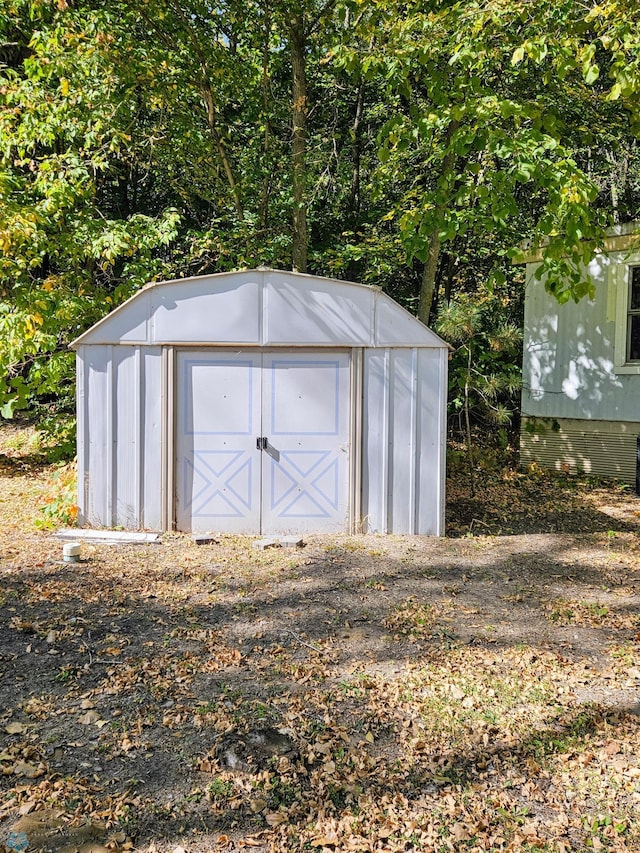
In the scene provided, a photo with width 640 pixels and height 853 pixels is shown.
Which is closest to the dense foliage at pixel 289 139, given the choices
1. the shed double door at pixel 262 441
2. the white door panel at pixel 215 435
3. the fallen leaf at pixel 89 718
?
the shed double door at pixel 262 441

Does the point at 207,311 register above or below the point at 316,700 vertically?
above

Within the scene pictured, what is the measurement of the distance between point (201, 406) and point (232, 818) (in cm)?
520

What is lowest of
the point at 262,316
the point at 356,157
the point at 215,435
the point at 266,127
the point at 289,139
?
the point at 215,435

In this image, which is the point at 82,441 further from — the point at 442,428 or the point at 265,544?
the point at 442,428

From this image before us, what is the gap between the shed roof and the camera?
7344mm

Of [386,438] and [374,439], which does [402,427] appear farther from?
[374,439]

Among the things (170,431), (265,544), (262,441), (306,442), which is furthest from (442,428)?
(170,431)

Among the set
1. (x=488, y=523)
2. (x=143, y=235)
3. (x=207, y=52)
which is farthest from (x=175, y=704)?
(x=207, y=52)

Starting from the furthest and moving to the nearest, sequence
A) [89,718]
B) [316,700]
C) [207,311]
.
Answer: [207,311] < [316,700] < [89,718]

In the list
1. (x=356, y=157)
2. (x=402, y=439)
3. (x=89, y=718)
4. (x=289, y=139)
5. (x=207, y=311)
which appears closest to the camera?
(x=89, y=718)

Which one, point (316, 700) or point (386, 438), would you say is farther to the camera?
point (386, 438)

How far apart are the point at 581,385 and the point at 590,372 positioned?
0.88 ft

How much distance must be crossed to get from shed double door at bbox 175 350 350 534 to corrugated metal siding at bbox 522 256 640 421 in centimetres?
566

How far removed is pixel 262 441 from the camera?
24.5ft
